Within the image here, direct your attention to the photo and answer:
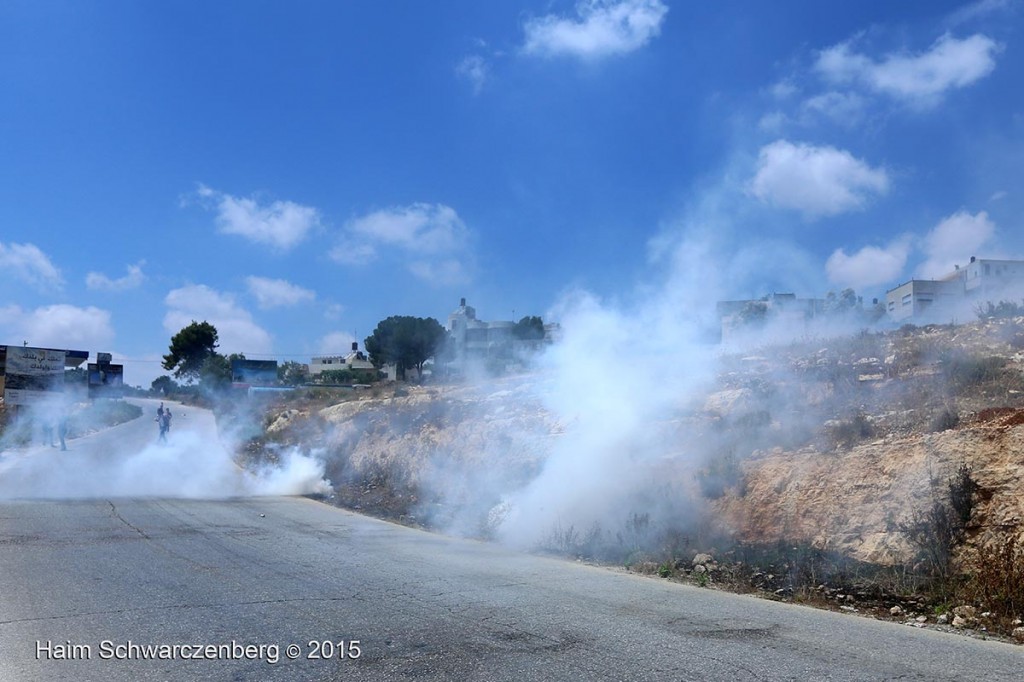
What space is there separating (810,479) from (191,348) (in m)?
89.5

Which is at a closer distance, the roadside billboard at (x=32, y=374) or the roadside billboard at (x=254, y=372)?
the roadside billboard at (x=32, y=374)

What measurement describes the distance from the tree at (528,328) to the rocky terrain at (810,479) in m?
14.1

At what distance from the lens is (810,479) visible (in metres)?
11.2

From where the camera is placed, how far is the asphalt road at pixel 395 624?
5.58 metres

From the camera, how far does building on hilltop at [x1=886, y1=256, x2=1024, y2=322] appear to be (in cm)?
2614

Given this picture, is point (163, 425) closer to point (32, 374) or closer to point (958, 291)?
point (32, 374)

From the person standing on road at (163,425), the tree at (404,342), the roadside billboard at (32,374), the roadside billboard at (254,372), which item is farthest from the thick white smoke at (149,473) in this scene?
the tree at (404,342)

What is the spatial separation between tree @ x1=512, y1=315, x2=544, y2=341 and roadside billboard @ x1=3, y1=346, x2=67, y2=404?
2009cm

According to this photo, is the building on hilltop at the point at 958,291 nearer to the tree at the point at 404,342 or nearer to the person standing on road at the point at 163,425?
the person standing on road at the point at 163,425

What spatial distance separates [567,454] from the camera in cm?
1562

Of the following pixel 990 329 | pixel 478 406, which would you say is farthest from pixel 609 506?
pixel 990 329

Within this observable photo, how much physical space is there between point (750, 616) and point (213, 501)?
45.6 feet

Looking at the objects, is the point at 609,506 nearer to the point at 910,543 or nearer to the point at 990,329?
the point at 910,543

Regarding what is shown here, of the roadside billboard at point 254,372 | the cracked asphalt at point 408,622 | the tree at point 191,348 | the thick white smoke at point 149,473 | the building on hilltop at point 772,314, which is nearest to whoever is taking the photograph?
the cracked asphalt at point 408,622
